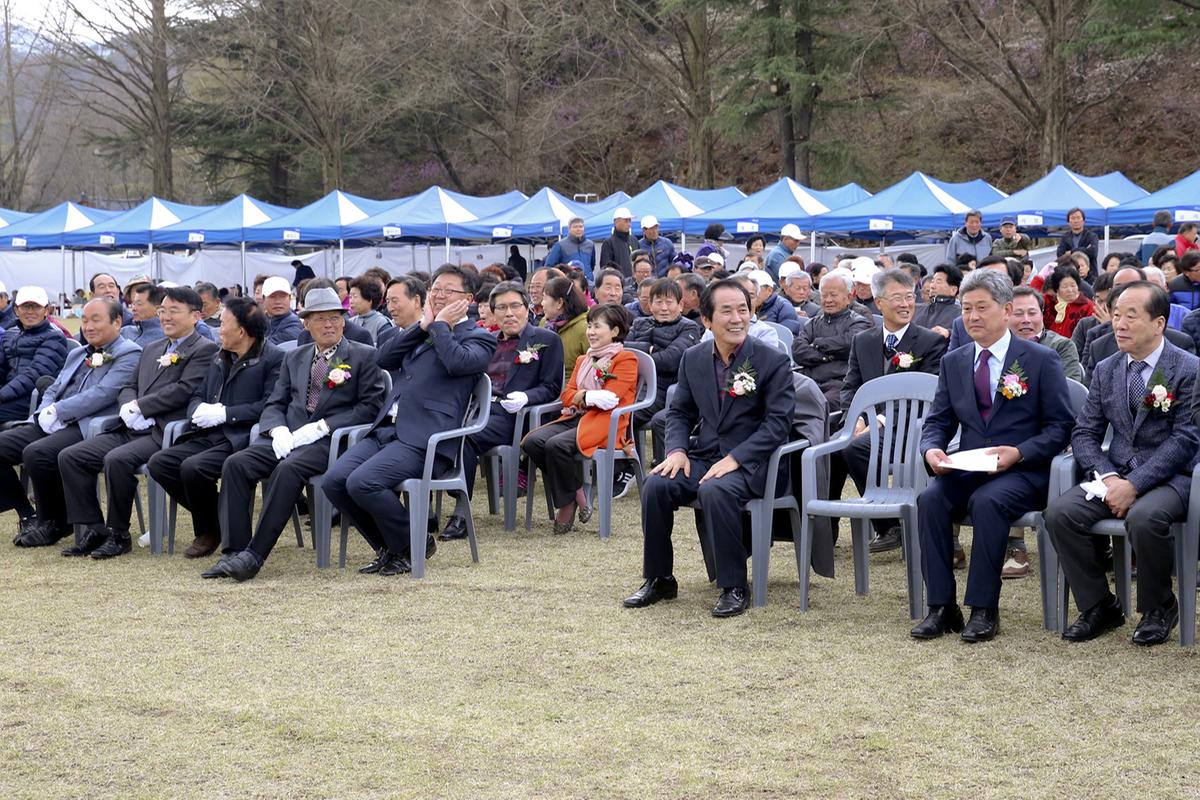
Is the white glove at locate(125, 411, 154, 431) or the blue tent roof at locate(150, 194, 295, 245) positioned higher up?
the blue tent roof at locate(150, 194, 295, 245)

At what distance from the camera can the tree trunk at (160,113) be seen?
3825 centimetres

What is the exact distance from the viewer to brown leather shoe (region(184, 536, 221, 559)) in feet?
24.7

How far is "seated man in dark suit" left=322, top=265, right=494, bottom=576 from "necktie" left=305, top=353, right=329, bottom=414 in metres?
0.35

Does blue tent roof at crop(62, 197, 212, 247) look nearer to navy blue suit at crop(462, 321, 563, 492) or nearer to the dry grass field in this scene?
navy blue suit at crop(462, 321, 563, 492)

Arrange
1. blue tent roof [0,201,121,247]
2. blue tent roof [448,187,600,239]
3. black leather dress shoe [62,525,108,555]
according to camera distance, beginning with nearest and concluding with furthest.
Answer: black leather dress shoe [62,525,108,555], blue tent roof [448,187,600,239], blue tent roof [0,201,121,247]

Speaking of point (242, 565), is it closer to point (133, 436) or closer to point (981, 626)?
point (133, 436)

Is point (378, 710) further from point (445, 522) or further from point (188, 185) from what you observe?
point (188, 185)

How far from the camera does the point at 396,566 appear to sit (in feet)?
22.8

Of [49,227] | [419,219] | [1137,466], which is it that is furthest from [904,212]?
[49,227]

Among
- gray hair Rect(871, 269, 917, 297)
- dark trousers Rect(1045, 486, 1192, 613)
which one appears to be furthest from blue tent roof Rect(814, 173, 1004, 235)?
dark trousers Rect(1045, 486, 1192, 613)

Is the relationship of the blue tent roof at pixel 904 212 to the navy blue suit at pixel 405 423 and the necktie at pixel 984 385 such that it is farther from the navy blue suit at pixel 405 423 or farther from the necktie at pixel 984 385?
the necktie at pixel 984 385

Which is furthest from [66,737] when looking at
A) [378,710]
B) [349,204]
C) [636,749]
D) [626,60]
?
[626,60]

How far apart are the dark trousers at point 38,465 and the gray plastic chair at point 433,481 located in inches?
79.0

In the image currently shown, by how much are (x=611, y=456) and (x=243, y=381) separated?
6.73ft
